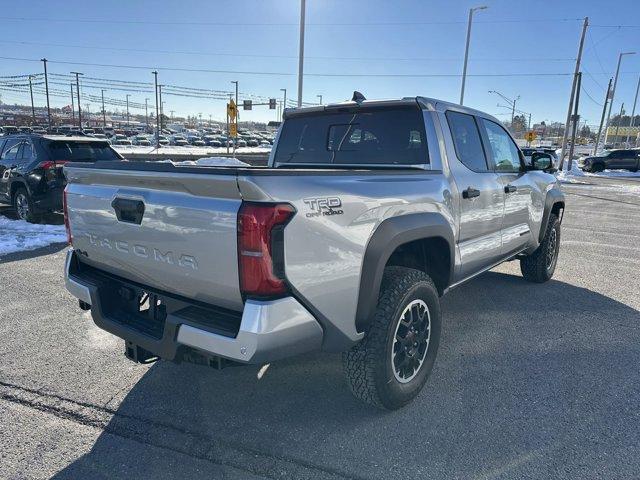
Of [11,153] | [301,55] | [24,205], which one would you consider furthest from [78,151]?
[301,55]

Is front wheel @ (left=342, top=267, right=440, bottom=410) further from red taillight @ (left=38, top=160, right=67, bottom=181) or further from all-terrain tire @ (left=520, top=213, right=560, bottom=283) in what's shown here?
red taillight @ (left=38, top=160, right=67, bottom=181)

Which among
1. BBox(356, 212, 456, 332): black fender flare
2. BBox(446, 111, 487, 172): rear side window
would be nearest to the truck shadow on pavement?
BBox(356, 212, 456, 332): black fender flare

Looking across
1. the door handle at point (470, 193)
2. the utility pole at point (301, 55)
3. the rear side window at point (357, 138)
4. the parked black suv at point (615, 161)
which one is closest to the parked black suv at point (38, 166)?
the rear side window at point (357, 138)

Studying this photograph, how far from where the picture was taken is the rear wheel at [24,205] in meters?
8.37

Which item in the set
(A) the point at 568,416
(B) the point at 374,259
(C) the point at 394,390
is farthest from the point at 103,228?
(A) the point at 568,416

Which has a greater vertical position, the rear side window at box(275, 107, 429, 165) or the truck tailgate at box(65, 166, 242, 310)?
the rear side window at box(275, 107, 429, 165)

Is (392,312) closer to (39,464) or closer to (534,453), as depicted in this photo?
(534,453)

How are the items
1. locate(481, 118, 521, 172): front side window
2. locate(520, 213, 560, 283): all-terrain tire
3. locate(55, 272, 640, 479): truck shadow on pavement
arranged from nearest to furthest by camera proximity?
locate(55, 272, 640, 479): truck shadow on pavement, locate(481, 118, 521, 172): front side window, locate(520, 213, 560, 283): all-terrain tire

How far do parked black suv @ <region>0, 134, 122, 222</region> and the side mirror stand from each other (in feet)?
25.0

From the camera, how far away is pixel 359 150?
3783 mm

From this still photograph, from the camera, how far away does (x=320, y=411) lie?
2.90 metres

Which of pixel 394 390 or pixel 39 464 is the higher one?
pixel 394 390

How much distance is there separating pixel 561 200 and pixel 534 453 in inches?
163

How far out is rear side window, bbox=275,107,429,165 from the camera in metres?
3.50
